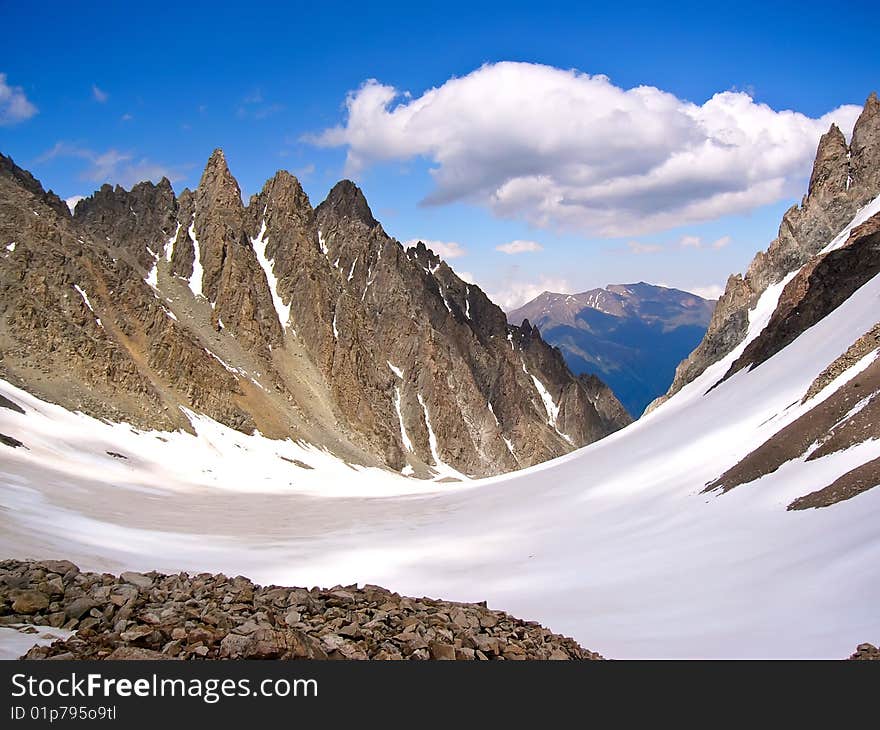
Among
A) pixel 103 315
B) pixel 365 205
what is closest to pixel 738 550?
pixel 103 315

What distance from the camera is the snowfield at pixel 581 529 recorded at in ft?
43.5

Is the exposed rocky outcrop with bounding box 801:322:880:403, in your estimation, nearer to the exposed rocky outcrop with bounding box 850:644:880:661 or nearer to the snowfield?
the snowfield

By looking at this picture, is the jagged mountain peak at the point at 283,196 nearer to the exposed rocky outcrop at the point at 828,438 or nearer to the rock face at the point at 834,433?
the rock face at the point at 834,433

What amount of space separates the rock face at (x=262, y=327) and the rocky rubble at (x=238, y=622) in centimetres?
5027

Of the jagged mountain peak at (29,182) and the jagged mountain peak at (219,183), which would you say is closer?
the jagged mountain peak at (29,182)

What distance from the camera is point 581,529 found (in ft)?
90.3

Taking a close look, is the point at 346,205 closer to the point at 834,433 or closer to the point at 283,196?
the point at 283,196

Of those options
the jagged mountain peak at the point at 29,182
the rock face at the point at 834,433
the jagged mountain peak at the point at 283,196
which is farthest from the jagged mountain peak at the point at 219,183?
the rock face at the point at 834,433

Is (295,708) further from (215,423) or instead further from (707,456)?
(215,423)

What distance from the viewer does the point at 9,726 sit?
5906mm

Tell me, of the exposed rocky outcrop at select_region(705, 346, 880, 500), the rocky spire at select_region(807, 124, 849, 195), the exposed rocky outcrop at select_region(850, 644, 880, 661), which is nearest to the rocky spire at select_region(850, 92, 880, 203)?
the rocky spire at select_region(807, 124, 849, 195)

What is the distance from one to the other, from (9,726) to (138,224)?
375 ft

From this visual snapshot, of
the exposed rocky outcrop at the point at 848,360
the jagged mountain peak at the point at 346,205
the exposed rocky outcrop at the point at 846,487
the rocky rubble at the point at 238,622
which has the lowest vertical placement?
the rocky rubble at the point at 238,622

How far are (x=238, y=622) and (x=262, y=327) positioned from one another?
306ft
